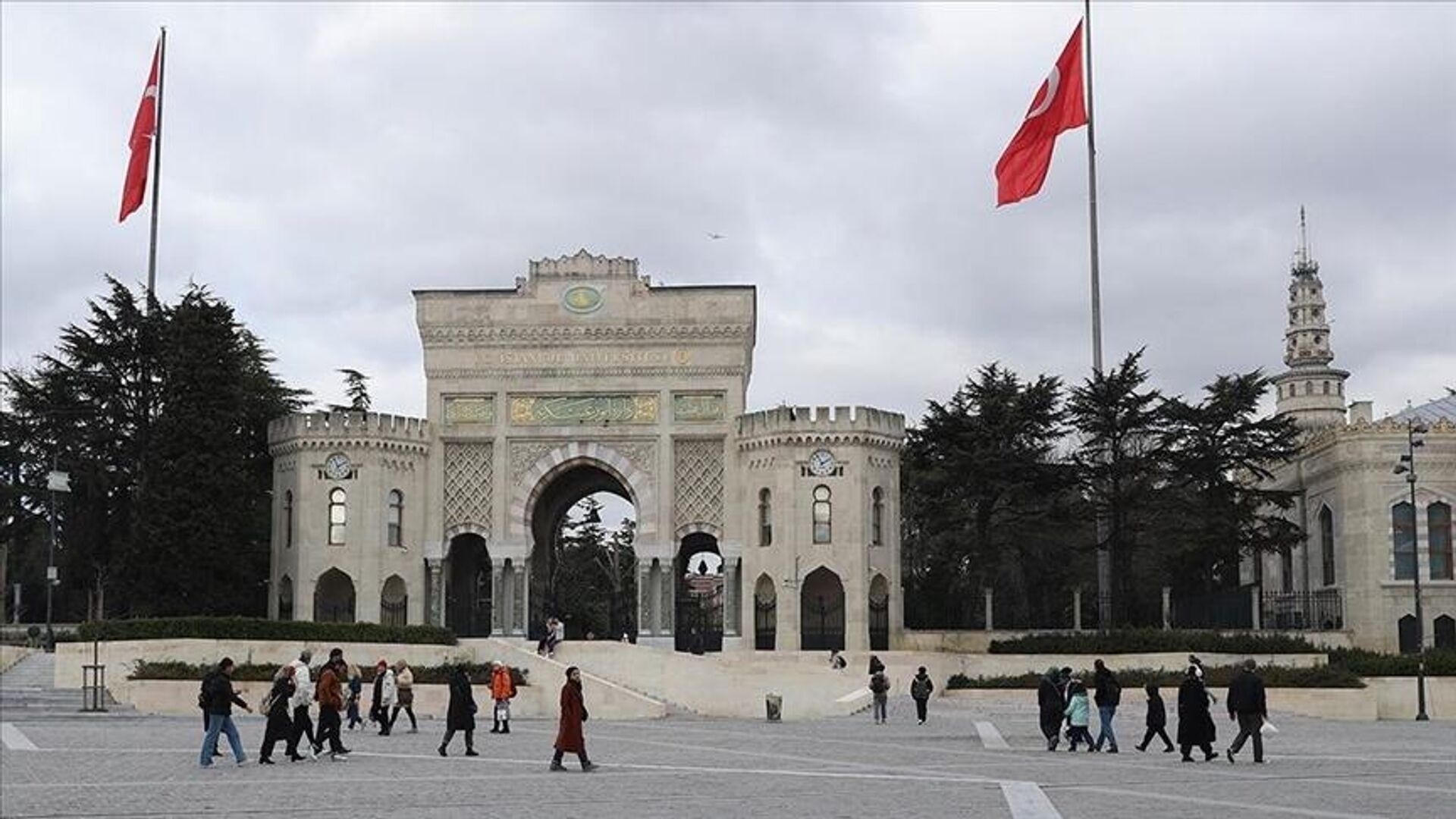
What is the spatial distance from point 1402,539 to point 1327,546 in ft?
11.8

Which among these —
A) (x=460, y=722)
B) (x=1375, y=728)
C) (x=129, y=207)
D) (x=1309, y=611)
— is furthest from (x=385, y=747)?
(x=1309, y=611)

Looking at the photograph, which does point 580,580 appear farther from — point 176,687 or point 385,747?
point 385,747

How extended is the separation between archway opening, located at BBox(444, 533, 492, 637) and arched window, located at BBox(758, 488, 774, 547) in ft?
27.5

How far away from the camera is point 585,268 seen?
51.2 metres

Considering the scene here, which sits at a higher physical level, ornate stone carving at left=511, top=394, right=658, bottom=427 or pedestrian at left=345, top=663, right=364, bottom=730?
ornate stone carving at left=511, top=394, right=658, bottom=427

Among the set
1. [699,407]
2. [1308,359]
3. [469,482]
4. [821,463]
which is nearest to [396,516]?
[469,482]

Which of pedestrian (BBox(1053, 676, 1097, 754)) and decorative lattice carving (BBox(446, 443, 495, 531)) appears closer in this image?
pedestrian (BBox(1053, 676, 1097, 754))

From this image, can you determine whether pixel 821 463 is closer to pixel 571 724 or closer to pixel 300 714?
pixel 300 714

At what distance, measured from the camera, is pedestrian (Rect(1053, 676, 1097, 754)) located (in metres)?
24.8

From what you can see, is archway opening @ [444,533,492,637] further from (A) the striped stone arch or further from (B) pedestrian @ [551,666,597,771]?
(B) pedestrian @ [551,666,597,771]

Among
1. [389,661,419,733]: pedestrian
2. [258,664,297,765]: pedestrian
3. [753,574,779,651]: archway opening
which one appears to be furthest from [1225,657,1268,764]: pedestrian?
[753,574,779,651]: archway opening

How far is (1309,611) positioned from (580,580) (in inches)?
1791

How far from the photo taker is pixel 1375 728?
32469 mm

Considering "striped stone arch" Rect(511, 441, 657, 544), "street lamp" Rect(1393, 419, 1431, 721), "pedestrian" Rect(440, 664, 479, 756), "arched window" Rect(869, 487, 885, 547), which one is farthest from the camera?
"striped stone arch" Rect(511, 441, 657, 544)
